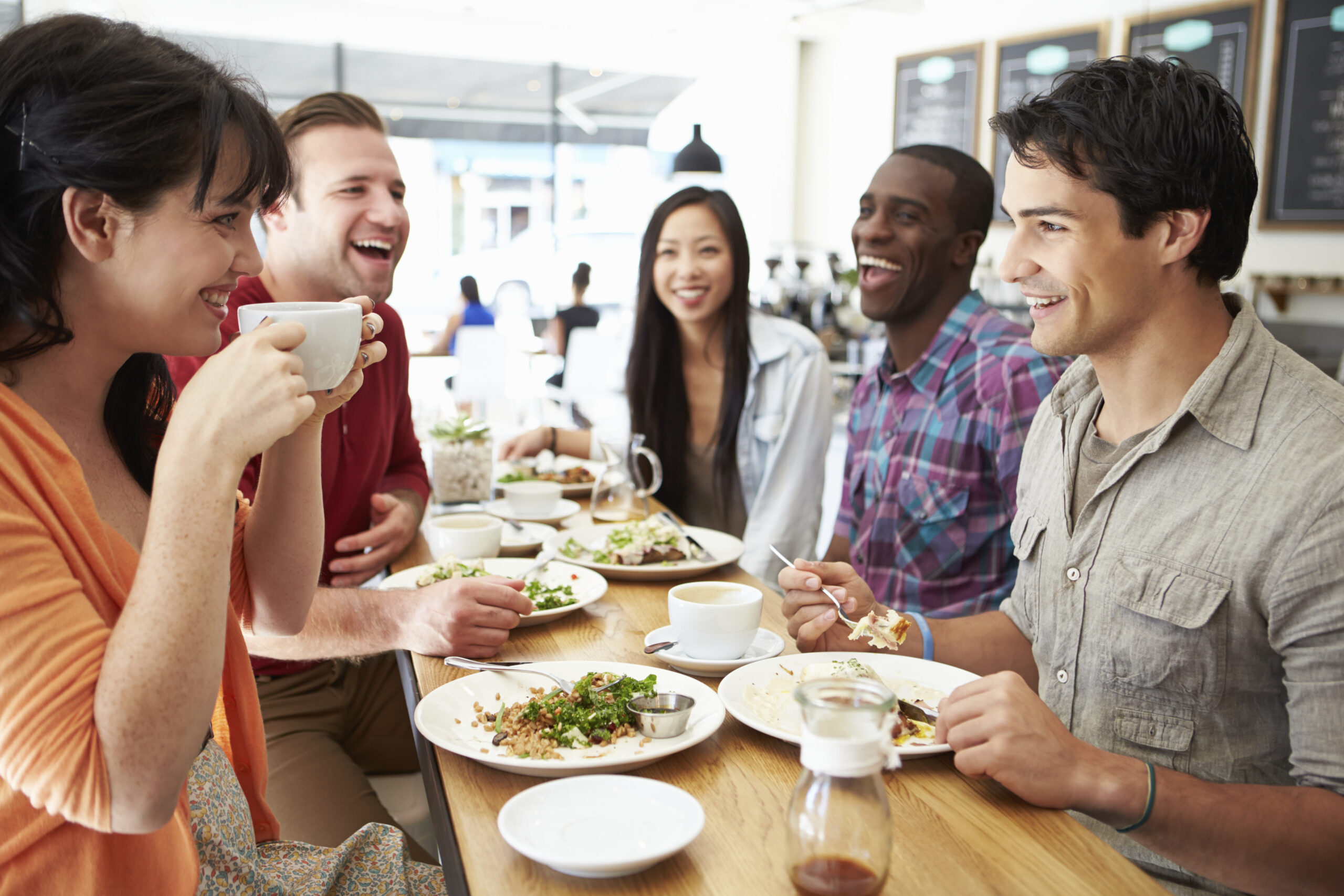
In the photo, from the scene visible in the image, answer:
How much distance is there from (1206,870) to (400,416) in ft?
6.43

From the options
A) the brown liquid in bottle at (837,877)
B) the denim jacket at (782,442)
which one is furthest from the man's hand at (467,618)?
the denim jacket at (782,442)

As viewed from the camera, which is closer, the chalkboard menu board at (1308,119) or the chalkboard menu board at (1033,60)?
the chalkboard menu board at (1308,119)

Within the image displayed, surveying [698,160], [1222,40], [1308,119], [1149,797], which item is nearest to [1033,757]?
[1149,797]

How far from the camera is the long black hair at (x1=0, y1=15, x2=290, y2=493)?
93cm

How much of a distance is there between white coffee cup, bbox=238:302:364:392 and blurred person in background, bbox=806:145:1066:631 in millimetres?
1505

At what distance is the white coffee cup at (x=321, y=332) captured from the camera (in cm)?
106

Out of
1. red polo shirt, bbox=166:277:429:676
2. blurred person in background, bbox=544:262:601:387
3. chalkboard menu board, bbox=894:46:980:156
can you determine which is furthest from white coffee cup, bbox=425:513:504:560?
chalkboard menu board, bbox=894:46:980:156

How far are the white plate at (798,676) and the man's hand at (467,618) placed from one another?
335mm

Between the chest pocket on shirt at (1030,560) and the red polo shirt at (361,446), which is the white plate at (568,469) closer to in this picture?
the red polo shirt at (361,446)

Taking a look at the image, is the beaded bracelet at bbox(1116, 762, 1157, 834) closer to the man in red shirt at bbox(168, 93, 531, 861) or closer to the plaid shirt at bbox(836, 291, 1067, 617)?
the man in red shirt at bbox(168, 93, 531, 861)

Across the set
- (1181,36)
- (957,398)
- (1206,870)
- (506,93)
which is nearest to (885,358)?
(957,398)

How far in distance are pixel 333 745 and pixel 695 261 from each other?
1.70 metres

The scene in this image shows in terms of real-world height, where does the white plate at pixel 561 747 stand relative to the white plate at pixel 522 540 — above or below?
above

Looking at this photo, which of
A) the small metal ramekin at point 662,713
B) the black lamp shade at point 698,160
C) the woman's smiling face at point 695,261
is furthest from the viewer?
the black lamp shade at point 698,160
